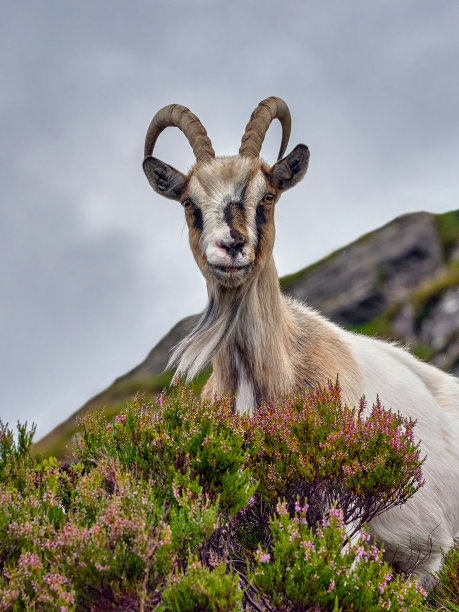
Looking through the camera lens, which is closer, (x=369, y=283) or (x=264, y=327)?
(x=264, y=327)

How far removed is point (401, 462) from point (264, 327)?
192 centimetres

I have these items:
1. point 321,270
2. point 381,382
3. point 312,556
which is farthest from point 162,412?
point 321,270

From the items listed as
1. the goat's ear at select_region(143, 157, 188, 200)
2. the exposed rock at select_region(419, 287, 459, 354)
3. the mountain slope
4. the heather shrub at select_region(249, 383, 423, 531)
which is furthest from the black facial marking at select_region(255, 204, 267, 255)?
the exposed rock at select_region(419, 287, 459, 354)

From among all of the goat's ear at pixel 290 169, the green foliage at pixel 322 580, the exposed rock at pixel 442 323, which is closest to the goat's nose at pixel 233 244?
the goat's ear at pixel 290 169

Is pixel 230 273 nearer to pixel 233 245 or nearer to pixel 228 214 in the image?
pixel 233 245

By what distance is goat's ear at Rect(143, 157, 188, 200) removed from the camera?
6293mm

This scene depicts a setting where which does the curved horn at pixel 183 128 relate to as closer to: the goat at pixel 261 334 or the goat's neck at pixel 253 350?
the goat at pixel 261 334

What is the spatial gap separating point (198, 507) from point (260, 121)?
14.9 feet

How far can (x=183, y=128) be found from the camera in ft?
22.7

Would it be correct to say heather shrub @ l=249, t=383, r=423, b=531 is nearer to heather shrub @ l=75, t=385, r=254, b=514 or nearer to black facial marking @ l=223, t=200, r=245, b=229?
heather shrub @ l=75, t=385, r=254, b=514

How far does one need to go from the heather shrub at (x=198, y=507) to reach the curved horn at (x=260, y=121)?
2.53 metres

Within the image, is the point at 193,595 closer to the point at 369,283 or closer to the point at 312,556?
the point at 312,556

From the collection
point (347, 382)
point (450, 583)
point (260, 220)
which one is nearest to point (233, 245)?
point (260, 220)

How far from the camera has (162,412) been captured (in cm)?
438
